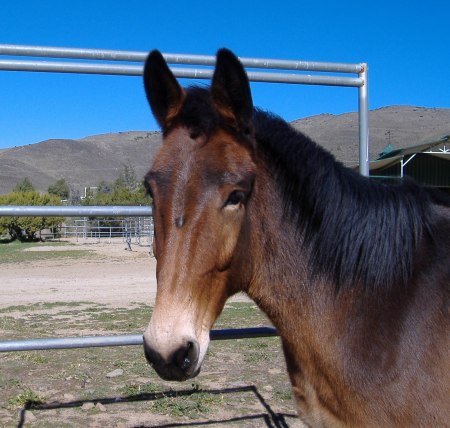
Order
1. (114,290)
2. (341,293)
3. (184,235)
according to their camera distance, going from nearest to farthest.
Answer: (184,235)
(341,293)
(114,290)

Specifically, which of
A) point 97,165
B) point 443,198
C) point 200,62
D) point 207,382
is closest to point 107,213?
point 200,62

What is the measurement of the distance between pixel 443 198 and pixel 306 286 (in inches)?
36.5

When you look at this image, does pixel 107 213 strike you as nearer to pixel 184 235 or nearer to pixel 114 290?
pixel 184 235

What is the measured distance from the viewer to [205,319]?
2.23 m

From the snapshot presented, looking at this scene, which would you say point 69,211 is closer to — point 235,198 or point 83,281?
point 235,198

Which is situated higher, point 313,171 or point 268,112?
point 268,112

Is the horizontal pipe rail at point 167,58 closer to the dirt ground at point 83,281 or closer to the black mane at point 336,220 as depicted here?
the black mane at point 336,220

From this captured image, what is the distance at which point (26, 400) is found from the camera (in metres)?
5.39

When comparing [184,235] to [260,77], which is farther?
[260,77]

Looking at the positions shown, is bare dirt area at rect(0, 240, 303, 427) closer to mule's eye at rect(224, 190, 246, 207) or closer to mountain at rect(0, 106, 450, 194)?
mule's eye at rect(224, 190, 246, 207)

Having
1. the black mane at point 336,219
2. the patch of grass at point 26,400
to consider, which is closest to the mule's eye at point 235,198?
the black mane at point 336,219

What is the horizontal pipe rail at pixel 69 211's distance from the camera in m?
3.23

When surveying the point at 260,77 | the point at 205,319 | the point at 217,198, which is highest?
the point at 260,77

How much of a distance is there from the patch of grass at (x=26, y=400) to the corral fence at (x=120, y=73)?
245 cm
